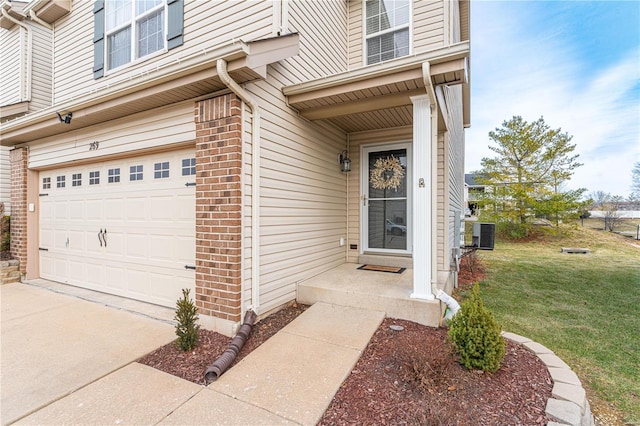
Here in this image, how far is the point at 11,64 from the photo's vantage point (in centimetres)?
744

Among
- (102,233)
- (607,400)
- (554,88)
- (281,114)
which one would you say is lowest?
(607,400)

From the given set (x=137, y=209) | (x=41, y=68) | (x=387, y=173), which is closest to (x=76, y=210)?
(x=137, y=209)

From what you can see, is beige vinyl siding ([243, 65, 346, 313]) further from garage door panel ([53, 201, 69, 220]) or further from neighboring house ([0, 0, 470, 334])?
garage door panel ([53, 201, 69, 220])

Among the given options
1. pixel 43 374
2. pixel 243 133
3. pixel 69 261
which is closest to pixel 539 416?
pixel 243 133

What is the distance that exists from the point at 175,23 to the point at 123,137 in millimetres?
1929

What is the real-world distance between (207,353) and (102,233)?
3249mm

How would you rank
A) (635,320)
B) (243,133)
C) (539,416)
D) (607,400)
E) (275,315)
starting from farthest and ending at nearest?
(635,320) → (275,315) → (243,133) → (607,400) → (539,416)

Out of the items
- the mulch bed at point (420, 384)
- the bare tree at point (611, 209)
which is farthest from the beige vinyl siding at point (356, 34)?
the bare tree at point (611, 209)

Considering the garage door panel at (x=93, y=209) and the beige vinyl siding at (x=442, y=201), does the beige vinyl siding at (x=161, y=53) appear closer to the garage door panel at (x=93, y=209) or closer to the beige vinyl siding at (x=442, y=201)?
the garage door panel at (x=93, y=209)

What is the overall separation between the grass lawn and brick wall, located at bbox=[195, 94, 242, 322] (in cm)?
344

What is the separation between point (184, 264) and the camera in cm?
396

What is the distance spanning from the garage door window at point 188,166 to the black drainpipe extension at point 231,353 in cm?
192

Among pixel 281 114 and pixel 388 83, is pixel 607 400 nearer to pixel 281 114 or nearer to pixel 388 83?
pixel 388 83

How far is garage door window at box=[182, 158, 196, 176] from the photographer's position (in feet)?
12.6
